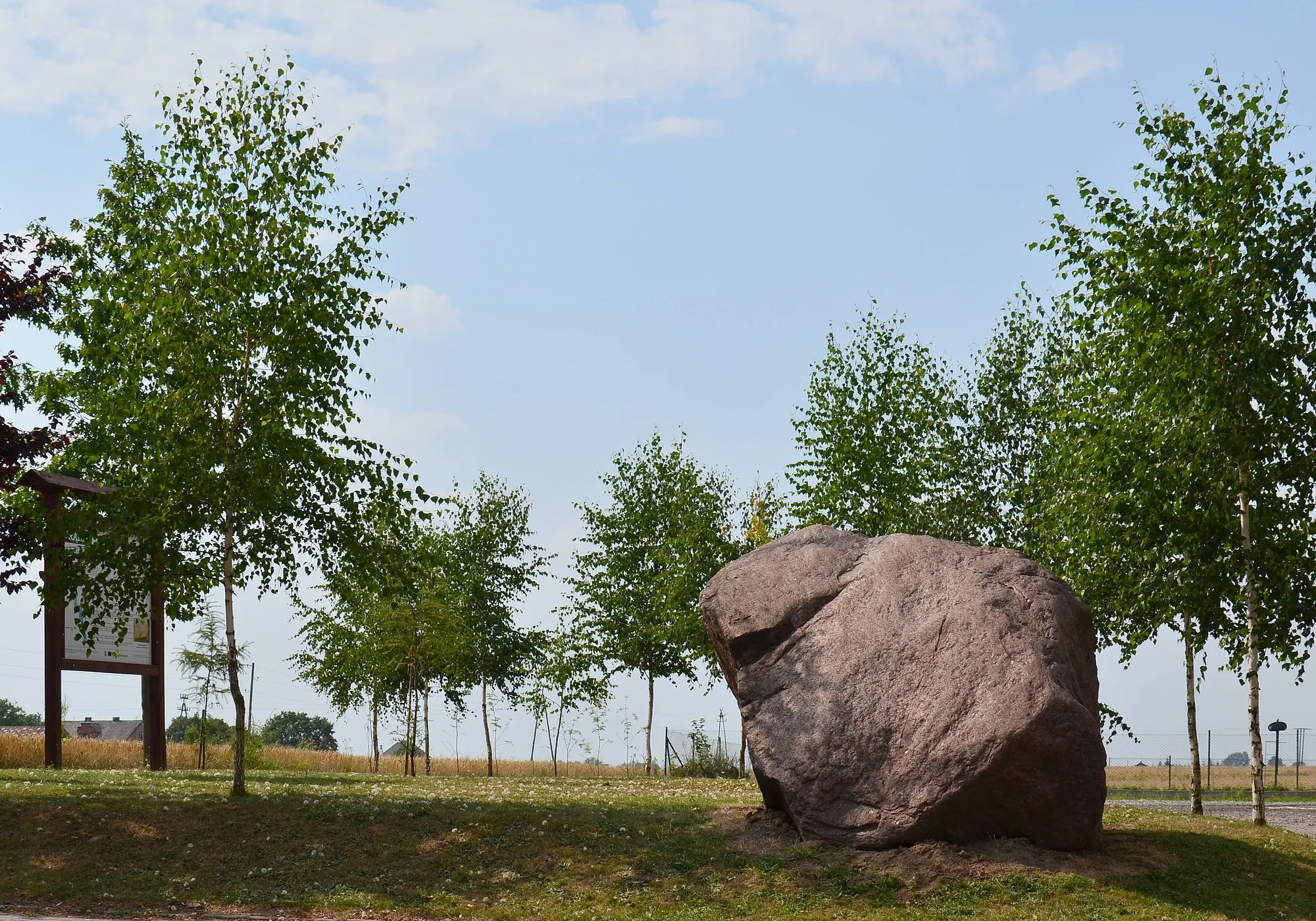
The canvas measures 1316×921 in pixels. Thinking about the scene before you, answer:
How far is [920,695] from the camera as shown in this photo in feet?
55.3

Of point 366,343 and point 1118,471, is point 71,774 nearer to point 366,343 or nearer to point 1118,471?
point 366,343

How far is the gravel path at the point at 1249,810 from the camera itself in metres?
26.2

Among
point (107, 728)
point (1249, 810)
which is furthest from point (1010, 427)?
point (107, 728)

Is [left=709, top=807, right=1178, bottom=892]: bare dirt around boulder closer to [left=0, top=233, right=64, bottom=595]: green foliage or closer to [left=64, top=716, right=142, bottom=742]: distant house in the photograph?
[left=0, top=233, right=64, bottom=595]: green foliage

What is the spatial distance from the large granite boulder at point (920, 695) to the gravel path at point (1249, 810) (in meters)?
10.3

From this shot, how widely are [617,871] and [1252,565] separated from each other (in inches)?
491

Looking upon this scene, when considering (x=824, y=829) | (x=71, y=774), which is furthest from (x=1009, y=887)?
(x=71, y=774)

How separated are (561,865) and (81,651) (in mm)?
15378

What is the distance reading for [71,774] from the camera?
84.3ft

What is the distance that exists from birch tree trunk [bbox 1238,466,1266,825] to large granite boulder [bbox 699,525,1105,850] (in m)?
5.16

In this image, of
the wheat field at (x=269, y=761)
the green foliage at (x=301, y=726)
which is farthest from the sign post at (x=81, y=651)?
the green foliage at (x=301, y=726)

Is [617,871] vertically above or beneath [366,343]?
beneath

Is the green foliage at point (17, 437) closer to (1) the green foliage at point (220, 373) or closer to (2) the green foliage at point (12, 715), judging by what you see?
(1) the green foliage at point (220, 373)

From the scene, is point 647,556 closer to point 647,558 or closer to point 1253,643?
point 647,558
